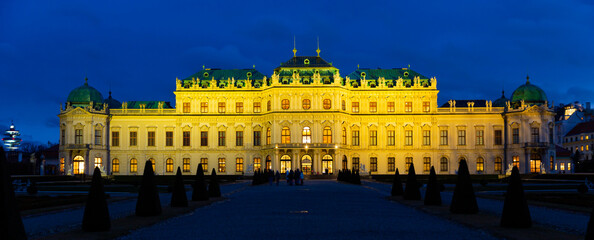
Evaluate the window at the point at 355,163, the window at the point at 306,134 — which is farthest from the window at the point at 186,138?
the window at the point at 355,163

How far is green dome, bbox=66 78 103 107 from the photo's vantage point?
78.4m

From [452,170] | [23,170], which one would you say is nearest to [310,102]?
[452,170]

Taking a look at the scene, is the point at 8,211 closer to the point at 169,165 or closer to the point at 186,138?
the point at 186,138

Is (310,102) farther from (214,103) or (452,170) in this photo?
(452,170)

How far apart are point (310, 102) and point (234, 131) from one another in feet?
34.5

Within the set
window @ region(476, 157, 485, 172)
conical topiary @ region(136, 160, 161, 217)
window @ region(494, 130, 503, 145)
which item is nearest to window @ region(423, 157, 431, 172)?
window @ region(476, 157, 485, 172)

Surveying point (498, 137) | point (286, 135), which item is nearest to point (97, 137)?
point (286, 135)

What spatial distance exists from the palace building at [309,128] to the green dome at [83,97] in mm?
121

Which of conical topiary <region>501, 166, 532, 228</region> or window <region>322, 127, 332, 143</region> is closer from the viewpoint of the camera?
conical topiary <region>501, 166, 532, 228</region>

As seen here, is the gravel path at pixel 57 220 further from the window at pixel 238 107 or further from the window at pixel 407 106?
the window at pixel 407 106

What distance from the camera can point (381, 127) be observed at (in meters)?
79.8

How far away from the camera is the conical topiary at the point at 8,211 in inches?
446

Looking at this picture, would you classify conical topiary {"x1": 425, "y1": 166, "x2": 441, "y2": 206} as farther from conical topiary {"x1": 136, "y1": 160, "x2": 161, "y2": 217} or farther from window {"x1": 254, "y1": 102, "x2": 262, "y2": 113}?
window {"x1": 254, "y1": 102, "x2": 262, "y2": 113}

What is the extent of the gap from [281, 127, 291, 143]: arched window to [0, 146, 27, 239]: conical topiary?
6500 cm
